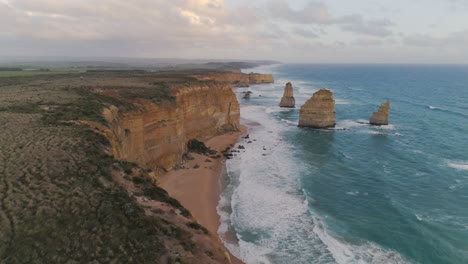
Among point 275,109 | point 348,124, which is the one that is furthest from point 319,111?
point 275,109

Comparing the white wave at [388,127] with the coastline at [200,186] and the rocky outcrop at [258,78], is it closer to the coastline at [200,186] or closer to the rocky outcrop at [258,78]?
the coastline at [200,186]

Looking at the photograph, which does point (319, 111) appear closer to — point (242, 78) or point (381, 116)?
point (381, 116)

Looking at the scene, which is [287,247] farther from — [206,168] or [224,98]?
[224,98]

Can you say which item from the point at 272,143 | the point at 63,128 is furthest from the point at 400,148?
the point at 63,128

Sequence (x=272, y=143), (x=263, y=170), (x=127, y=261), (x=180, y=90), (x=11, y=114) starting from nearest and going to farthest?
(x=127, y=261)
(x=11, y=114)
(x=263, y=170)
(x=180, y=90)
(x=272, y=143)

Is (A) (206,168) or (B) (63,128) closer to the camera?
(B) (63,128)

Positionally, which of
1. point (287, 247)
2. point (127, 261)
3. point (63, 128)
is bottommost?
point (287, 247)

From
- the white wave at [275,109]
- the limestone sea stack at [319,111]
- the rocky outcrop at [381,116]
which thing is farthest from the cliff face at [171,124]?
the rocky outcrop at [381,116]
